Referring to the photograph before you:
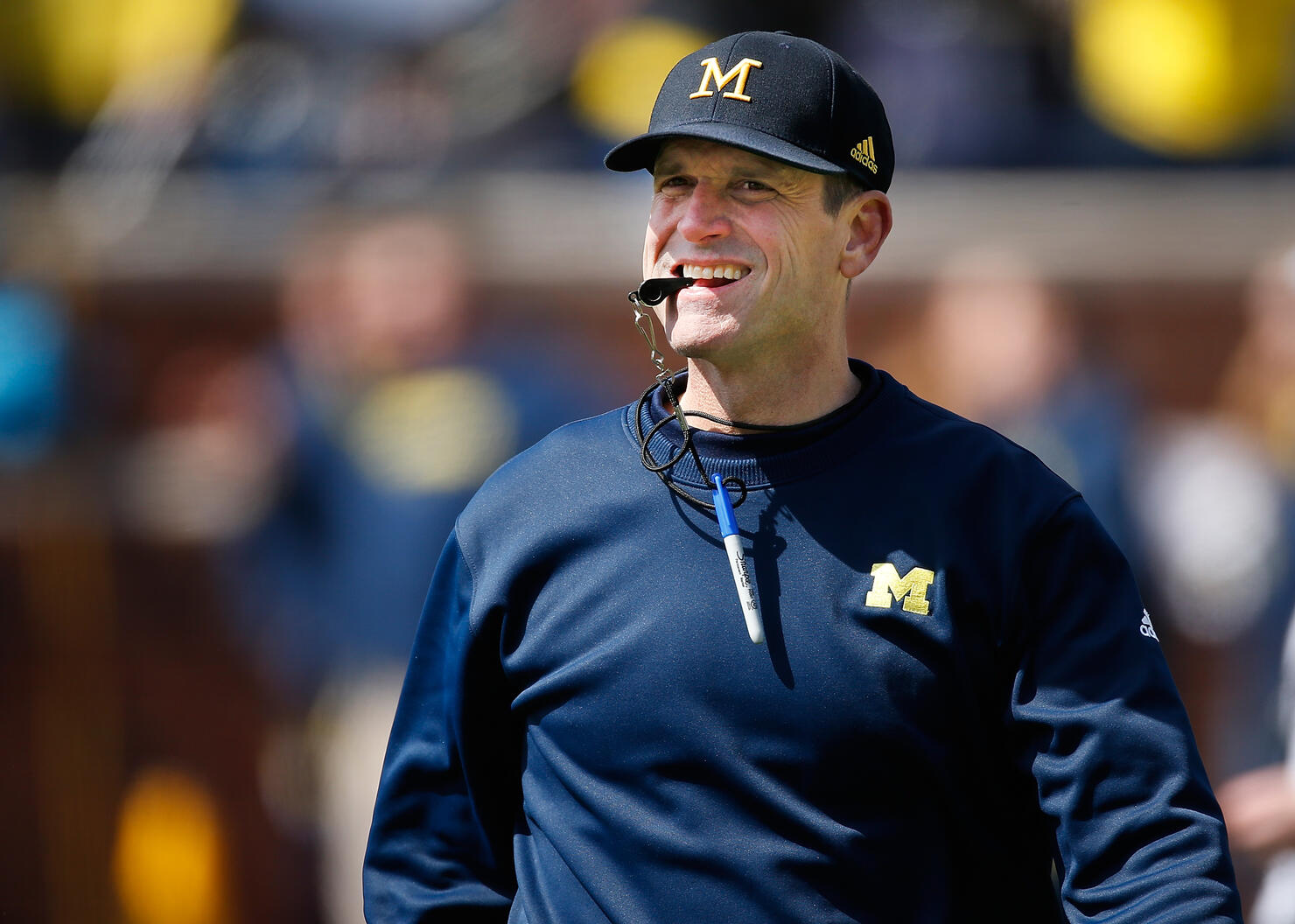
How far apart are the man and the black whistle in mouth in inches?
0.6

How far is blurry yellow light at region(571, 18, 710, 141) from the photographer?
5441 millimetres

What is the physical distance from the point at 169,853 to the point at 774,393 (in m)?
3.71

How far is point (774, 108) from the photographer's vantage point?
208 cm

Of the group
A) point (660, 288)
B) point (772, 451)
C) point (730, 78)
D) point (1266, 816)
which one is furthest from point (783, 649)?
point (1266, 816)

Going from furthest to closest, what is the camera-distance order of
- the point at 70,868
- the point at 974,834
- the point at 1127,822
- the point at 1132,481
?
the point at 70,868, the point at 1132,481, the point at 974,834, the point at 1127,822

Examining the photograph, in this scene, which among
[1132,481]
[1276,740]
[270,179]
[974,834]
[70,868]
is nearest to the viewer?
[974,834]

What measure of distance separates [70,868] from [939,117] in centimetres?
398

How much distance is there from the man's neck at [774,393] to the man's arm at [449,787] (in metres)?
0.45

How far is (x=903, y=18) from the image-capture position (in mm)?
5570

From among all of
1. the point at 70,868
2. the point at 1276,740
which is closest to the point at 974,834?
the point at 1276,740

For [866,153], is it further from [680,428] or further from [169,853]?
[169,853]

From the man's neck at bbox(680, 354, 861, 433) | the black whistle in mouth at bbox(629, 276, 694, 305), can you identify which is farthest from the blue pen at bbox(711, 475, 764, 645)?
the black whistle in mouth at bbox(629, 276, 694, 305)

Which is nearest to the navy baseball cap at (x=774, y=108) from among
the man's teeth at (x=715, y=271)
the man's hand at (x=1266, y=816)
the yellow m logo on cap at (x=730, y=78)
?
the yellow m logo on cap at (x=730, y=78)

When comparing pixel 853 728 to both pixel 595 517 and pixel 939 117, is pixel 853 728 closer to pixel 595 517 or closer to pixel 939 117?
pixel 595 517
